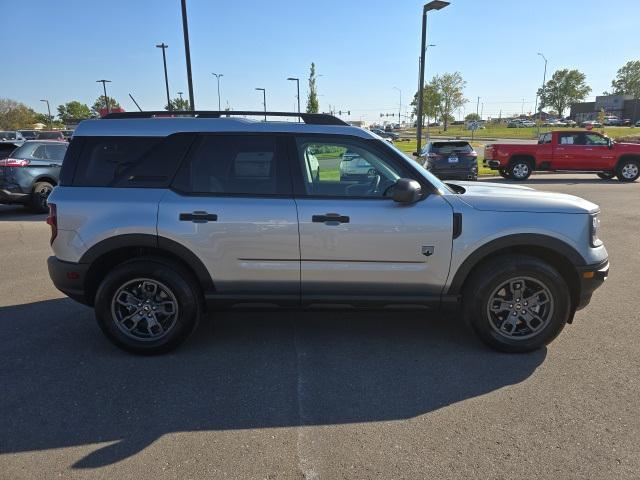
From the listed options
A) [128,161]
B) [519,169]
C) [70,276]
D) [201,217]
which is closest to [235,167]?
[201,217]

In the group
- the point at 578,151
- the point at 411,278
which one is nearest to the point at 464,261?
the point at 411,278

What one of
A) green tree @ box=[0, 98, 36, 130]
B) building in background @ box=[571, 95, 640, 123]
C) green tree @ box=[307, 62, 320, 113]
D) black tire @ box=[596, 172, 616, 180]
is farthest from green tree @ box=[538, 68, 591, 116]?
green tree @ box=[0, 98, 36, 130]

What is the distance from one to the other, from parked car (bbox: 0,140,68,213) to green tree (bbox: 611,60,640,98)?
434ft

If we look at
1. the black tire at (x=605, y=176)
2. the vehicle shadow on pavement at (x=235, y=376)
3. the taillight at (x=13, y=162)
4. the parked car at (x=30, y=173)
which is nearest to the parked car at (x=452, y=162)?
the black tire at (x=605, y=176)

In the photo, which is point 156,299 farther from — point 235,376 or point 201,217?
point 235,376

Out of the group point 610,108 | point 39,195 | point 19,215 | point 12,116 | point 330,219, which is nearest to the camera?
point 330,219

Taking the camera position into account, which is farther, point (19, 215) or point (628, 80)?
point (628, 80)

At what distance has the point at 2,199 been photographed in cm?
1030

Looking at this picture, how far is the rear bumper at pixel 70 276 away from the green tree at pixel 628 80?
13577 cm

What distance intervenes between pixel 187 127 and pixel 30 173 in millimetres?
8572

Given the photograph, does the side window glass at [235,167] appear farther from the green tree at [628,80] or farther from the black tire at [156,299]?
the green tree at [628,80]

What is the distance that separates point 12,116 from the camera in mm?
76062

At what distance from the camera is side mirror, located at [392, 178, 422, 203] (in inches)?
136

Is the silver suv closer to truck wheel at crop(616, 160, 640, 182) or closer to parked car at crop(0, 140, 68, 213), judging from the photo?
parked car at crop(0, 140, 68, 213)
